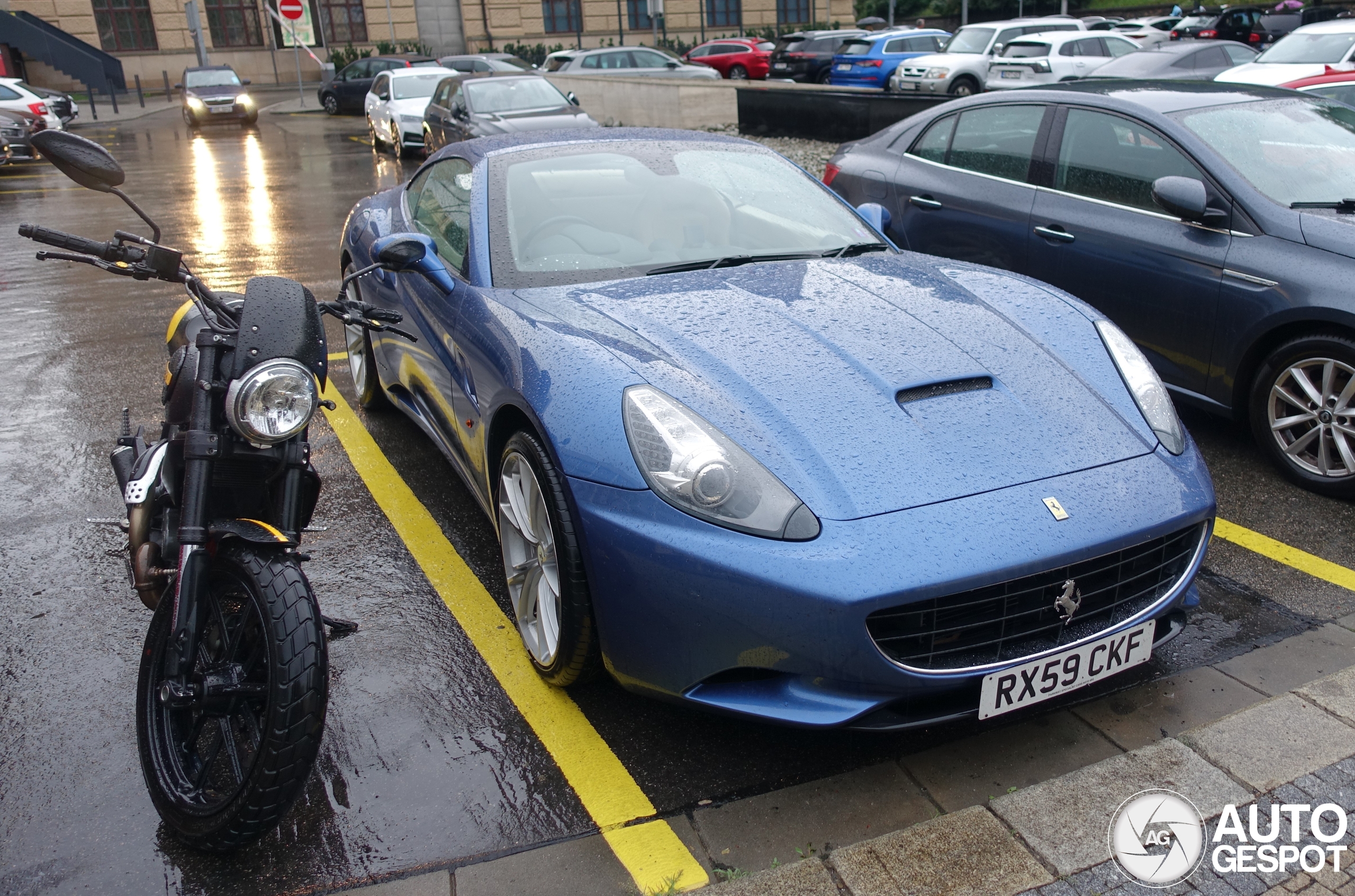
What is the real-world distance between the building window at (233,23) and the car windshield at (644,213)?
46070 millimetres

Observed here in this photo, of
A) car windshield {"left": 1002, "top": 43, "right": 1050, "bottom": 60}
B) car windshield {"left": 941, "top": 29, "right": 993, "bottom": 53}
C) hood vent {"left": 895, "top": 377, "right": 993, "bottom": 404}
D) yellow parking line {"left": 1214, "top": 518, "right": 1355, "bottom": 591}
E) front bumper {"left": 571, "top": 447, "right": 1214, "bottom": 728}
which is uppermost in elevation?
car windshield {"left": 941, "top": 29, "right": 993, "bottom": 53}

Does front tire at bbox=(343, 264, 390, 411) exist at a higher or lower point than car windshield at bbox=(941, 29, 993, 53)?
lower

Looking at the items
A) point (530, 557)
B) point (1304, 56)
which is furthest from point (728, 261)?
point (1304, 56)

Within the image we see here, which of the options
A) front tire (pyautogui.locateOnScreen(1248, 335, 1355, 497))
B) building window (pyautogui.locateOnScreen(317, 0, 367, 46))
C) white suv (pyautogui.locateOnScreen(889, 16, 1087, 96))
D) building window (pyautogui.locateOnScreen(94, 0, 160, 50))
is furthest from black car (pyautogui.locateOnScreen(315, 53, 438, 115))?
front tire (pyautogui.locateOnScreen(1248, 335, 1355, 497))

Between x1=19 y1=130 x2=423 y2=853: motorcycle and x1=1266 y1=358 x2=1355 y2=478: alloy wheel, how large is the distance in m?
3.48

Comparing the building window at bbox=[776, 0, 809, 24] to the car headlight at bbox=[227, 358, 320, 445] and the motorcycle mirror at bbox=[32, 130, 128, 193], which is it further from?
the car headlight at bbox=[227, 358, 320, 445]

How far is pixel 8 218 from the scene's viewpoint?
12.5m

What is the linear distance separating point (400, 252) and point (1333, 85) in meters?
8.15

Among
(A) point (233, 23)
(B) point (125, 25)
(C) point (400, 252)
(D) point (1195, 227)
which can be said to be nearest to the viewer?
(C) point (400, 252)

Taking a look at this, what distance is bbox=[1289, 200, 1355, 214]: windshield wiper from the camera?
421cm

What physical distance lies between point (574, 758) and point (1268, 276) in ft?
11.0

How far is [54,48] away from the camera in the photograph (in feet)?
125

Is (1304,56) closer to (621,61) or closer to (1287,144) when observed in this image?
(1287,144)

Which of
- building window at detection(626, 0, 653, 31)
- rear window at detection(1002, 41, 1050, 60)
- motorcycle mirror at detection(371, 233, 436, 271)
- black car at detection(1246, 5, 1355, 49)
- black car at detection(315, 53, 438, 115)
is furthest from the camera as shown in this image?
building window at detection(626, 0, 653, 31)
